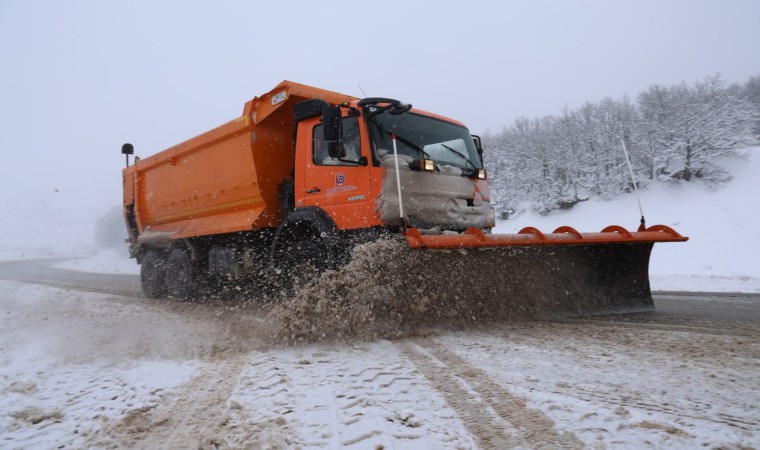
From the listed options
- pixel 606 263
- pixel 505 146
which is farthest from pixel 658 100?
pixel 606 263

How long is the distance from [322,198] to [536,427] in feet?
11.1

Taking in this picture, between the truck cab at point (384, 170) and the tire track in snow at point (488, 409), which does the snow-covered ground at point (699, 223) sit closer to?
the truck cab at point (384, 170)

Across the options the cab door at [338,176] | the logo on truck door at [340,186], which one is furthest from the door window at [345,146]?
the logo on truck door at [340,186]

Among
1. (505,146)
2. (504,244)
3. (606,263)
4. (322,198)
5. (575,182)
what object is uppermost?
(505,146)

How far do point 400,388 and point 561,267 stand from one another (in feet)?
10.4

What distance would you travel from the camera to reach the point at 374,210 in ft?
13.7

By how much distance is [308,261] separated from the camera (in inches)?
185

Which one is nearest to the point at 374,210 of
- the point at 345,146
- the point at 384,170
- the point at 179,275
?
the point at 384,170

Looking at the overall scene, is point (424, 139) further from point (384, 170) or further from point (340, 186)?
point (340, 186)

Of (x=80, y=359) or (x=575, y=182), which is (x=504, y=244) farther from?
(x=575, y=182)

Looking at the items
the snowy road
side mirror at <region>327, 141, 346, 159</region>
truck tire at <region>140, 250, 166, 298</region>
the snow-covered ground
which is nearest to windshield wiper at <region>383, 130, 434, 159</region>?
side mirror at <region>327, 141, 346, 159</region>

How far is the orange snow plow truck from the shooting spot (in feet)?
13.8

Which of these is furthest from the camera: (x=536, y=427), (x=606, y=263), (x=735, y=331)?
(x=606, y=263)

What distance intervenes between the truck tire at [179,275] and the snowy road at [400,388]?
2820 mm
